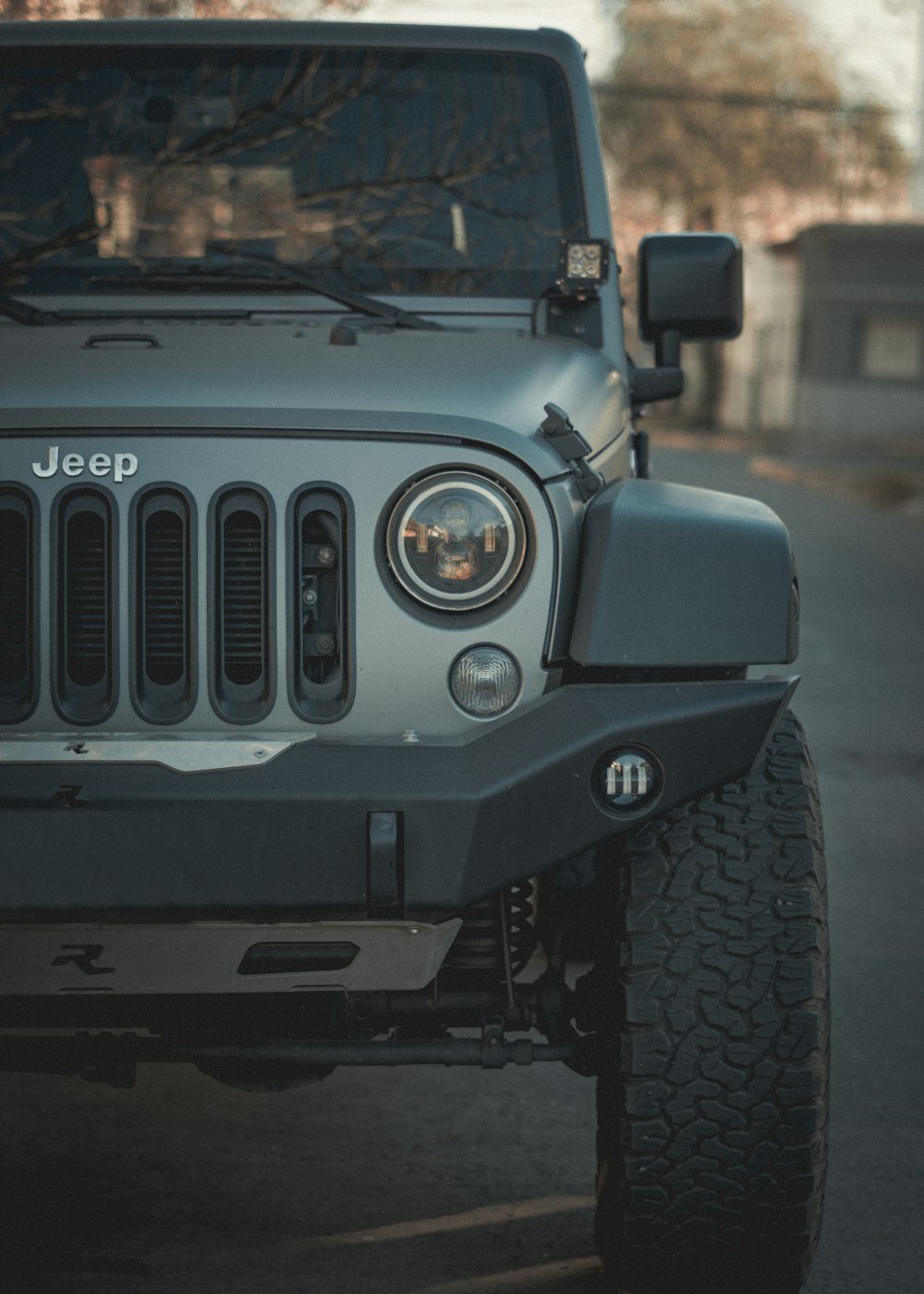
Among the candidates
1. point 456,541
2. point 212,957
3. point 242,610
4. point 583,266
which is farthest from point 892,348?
point 212,957

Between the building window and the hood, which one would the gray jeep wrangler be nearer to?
the hood

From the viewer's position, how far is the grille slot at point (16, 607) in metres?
3.00

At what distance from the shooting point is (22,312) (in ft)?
13.0

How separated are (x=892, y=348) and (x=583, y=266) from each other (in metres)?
39.2

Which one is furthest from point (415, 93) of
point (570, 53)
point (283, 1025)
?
point (283, 1025)

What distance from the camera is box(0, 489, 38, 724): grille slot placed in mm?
3002

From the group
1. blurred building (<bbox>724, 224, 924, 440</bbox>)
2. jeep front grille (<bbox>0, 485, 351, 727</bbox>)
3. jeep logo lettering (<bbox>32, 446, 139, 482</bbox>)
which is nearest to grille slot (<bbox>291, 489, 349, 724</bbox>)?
jeep front grille (<bbox>0, 485, 351, 727</bbox>)

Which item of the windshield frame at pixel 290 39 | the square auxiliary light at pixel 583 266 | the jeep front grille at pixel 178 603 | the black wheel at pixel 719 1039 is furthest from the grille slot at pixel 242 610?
the windshield frame at pixel 290 39

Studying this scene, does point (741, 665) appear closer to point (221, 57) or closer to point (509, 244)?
point (509, 244)

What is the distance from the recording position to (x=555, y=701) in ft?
9.64

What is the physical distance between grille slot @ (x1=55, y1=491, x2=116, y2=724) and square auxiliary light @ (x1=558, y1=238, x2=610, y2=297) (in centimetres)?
148

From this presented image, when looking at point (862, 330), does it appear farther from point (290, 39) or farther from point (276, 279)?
point (276, 279)

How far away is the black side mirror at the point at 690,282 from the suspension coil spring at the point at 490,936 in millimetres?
1539

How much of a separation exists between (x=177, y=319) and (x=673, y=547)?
1450 millimetres
